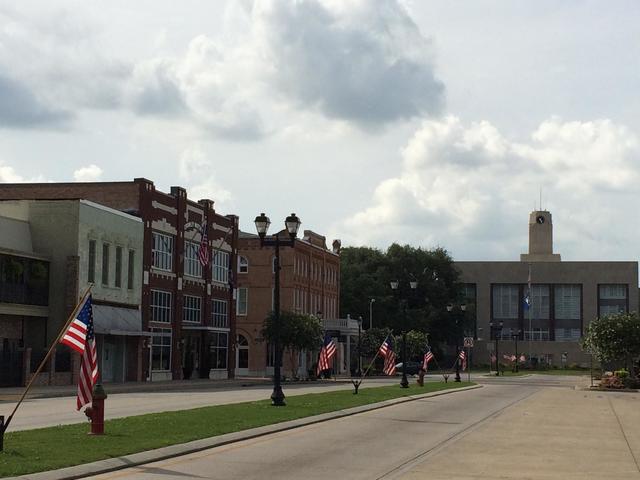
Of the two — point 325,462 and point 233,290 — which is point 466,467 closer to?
point 325,462

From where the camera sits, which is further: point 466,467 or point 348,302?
point 348,302

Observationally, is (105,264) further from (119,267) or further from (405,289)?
(405,289)

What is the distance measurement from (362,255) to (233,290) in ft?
184

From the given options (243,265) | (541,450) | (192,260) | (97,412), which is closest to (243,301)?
(243,265)

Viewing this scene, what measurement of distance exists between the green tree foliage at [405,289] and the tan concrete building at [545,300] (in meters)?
10.7

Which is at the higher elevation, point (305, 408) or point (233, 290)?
point (233, 290)

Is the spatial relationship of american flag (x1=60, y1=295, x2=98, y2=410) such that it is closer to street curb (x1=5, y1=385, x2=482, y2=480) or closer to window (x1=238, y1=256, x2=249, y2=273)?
street curb (x1=5, y1=385, x2=482, y2=480)

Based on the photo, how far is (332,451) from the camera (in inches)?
788

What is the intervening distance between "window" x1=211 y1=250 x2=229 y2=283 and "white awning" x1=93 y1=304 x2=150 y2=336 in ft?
43.4

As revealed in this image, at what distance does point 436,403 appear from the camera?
39.3 metres

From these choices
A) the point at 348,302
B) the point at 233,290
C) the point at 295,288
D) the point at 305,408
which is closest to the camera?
the point at 305,408

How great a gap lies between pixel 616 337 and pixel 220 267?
3013 centimetres

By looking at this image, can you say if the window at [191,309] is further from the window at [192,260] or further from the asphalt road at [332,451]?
the asphalt road at [332,451]

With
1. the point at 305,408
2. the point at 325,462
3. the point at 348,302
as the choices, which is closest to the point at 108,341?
the point at 305,408
